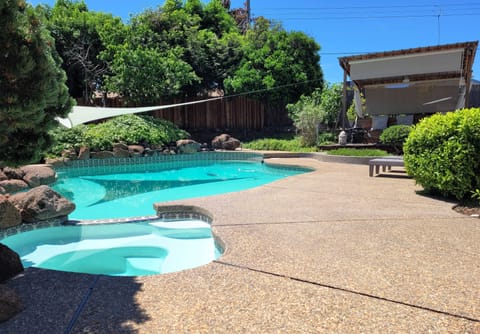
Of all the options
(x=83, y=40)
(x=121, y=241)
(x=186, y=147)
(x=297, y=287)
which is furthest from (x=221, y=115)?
(x=297, y=287)

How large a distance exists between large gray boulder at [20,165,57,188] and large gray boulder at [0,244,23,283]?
6.21 metres

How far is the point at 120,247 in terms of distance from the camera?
163 inches

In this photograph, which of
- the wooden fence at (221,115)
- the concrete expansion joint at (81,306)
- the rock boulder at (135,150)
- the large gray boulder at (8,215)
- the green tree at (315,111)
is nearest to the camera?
the concrete expansion joint at (81,306)

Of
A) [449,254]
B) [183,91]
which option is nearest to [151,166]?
[183,91]

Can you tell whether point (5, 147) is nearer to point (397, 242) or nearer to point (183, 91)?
point (397, 242)

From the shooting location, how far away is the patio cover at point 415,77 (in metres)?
10.3

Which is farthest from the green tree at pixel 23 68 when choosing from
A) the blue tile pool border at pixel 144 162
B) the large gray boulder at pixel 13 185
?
the blue tile pool border at pixel 144 162

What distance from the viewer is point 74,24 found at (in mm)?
17406

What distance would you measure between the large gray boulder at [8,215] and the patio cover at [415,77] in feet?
35.0

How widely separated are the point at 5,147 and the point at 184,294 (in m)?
1.67

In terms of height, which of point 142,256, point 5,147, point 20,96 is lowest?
point 142,256

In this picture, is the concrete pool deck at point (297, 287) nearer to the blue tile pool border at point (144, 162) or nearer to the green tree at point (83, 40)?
the blue tile pool border at point (144, 162)

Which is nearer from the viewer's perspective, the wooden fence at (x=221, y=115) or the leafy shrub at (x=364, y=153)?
the leafy shrub at (x=364, y=153)

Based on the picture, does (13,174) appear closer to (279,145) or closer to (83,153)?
(83,153)
